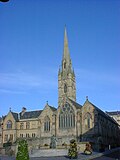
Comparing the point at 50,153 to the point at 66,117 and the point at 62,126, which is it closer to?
the point at 62,126

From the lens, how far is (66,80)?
331 ft

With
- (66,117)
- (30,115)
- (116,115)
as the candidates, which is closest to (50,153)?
(66,117)

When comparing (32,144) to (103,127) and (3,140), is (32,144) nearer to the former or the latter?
(3,140)

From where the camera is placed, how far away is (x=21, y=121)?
3393 inches

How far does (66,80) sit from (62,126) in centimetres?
2794

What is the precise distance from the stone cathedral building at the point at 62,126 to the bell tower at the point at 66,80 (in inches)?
550

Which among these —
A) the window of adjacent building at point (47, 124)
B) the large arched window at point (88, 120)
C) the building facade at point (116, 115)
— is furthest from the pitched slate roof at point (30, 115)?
the building facade at point (116, 115)

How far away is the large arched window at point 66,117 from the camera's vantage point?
75.4 m

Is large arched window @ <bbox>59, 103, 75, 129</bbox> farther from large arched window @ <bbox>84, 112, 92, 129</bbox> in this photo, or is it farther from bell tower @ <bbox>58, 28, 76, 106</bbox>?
bell tower @ <bbox>58, 28, 76, 106</bbox>

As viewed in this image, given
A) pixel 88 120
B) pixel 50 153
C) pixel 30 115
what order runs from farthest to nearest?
pixel 30 115 → pixel 88 120 → pixel 50 153

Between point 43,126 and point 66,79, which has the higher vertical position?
point 66,79

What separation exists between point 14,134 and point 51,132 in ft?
45.9

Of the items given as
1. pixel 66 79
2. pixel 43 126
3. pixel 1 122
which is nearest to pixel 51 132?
pixel 43 126

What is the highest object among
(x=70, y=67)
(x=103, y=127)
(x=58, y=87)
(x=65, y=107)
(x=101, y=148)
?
(x=70, y=67)
